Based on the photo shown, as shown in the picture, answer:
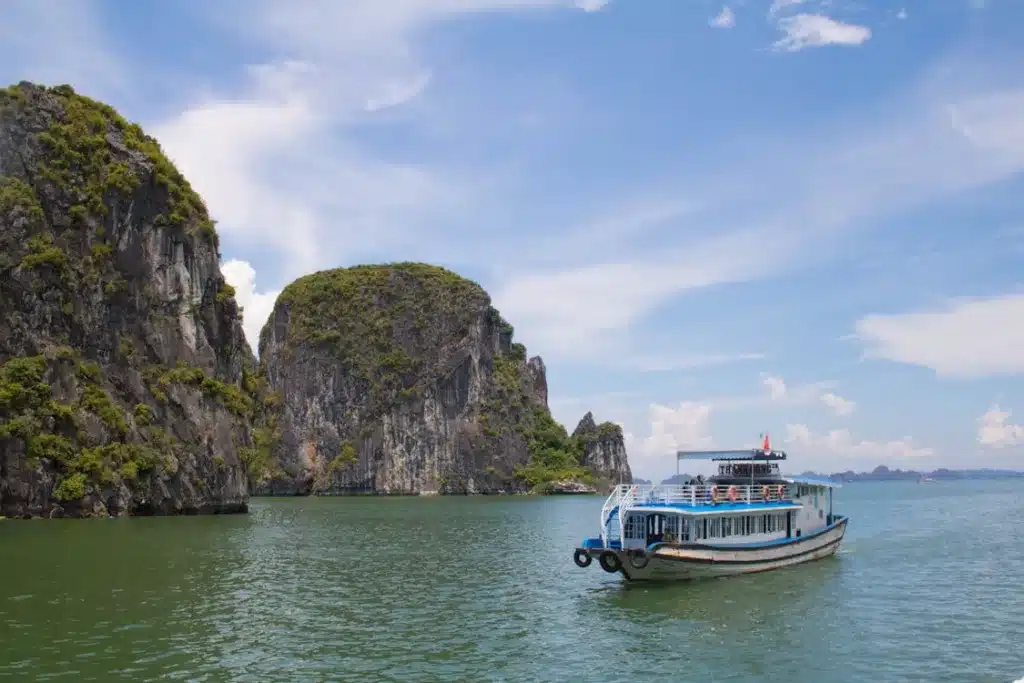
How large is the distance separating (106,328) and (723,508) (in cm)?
6465

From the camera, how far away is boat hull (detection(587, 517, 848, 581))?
35719 millimetres

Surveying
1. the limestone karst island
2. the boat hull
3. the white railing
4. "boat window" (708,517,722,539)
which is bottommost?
the boat hull

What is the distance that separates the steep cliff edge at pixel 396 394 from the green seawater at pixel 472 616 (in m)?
121

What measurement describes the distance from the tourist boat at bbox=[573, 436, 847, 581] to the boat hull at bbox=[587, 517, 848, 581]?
4 centimetres

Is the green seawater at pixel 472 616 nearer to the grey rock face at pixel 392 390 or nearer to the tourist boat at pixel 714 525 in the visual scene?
the tourist boat at pixel 714 525

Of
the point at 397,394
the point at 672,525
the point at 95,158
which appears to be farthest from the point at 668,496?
the point at 397,394

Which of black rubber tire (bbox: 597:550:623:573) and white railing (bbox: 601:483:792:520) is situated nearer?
black rubber tire (bbox: 597:550:623:573)

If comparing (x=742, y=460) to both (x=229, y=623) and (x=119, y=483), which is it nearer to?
(x=229, y=623)

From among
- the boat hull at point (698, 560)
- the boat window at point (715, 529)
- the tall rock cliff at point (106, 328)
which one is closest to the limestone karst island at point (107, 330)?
the tall rock cliff at point (106, 328)

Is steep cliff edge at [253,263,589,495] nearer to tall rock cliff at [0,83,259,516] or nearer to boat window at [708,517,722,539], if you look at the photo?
tall rock cliff at [0,83,259,516]

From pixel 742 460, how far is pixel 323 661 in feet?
89.8

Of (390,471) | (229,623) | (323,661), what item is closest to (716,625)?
(323,661)

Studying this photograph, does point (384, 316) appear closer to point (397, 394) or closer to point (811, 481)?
point (397, 394)

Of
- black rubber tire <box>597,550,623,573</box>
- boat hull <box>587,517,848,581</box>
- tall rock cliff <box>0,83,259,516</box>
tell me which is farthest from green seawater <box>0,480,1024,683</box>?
tall rock cliff <box>0,83,259,516</box>
